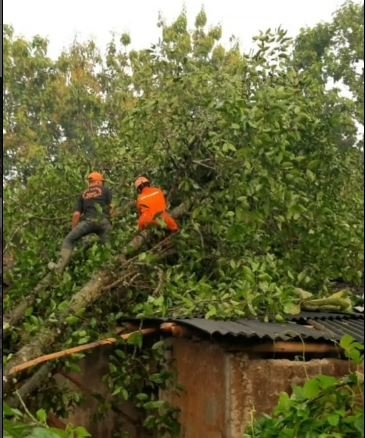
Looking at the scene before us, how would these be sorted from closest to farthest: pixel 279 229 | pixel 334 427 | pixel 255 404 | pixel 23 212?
pixel 334 427 < pixel 255 404 < pixel 279 229 < pixel 23 212

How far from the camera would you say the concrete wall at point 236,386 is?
5207 mm

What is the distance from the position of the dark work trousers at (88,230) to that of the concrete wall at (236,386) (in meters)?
1.78

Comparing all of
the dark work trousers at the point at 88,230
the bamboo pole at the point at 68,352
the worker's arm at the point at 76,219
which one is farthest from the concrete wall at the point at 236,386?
the worker's arm at the point at 76,219

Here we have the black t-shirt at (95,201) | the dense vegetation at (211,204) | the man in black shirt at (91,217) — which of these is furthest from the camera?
the black t-shirt at (95,201)

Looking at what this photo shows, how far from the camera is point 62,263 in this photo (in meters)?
6.58

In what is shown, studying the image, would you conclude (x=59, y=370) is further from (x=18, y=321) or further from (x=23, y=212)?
(x=23, y=212)

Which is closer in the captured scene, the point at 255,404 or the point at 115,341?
the point at 255,404

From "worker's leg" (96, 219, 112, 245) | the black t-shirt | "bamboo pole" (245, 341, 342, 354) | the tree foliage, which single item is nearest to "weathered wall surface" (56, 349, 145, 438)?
"worker's leg" (96, 219, 112, 245)

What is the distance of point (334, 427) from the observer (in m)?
2.21

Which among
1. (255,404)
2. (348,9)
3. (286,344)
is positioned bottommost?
(255,404)

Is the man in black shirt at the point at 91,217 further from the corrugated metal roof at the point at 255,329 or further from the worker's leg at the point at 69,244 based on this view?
the corrugated metal roof at the point at 255,329

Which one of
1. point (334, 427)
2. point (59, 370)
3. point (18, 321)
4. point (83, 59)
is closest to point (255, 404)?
point (59, 370)

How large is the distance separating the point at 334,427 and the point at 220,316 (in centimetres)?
339

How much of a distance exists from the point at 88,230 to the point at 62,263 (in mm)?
420
